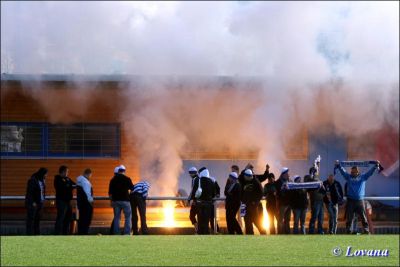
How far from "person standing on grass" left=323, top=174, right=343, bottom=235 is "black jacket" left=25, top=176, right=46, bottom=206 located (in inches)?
242

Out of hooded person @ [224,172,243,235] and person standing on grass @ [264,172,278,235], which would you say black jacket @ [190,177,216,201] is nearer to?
hooded person @ [224,172,243,235]

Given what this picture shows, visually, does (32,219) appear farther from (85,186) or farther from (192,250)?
(192,250)

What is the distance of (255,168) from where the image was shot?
2447cm

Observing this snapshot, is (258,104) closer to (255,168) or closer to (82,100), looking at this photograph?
(255,168)

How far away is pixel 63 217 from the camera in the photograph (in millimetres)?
20109

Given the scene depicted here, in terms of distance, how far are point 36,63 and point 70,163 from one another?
2.80 meters

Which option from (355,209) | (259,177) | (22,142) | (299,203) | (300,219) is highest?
(22,142)

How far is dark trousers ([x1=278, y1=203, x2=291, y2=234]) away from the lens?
20344 millimetres

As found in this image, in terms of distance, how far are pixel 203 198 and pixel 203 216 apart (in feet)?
1.33

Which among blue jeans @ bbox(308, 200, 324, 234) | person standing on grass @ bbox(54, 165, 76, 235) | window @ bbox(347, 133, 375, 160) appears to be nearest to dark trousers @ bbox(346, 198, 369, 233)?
blue jeans @ bbox(308, 200, 324, 234)

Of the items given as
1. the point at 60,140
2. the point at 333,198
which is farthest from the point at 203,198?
the point at 60,140

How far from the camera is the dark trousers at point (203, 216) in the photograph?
19844mm

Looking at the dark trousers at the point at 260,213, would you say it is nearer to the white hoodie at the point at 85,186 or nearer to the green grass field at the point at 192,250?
the green grass field at the point at 192,250

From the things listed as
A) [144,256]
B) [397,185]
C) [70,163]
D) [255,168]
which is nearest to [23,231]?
[70,163]
